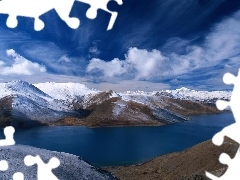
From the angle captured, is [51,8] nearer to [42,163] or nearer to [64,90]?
[42,163]

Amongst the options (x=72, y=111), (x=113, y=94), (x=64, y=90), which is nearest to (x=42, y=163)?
(x=72, y=111)

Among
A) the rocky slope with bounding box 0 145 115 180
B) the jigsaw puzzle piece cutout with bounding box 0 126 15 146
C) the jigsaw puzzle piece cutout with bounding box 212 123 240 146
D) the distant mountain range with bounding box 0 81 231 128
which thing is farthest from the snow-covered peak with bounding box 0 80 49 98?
the jigsaw puzzle piece cutout with bounding box 212 123 240 146

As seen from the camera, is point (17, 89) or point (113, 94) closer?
point (17, 89)

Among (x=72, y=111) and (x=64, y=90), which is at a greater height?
→ (x=64, y=90)

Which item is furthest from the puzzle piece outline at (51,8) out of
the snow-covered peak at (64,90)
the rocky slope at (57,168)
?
the snow-covered peak at (64,90)

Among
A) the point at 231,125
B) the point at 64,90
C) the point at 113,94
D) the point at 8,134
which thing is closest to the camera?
the point at 231,125

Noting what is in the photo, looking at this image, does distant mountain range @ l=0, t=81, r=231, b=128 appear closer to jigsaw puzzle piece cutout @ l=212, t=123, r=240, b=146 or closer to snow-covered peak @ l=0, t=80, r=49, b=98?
snow-covered peak @ l=0, t=80, r=49, b=98
